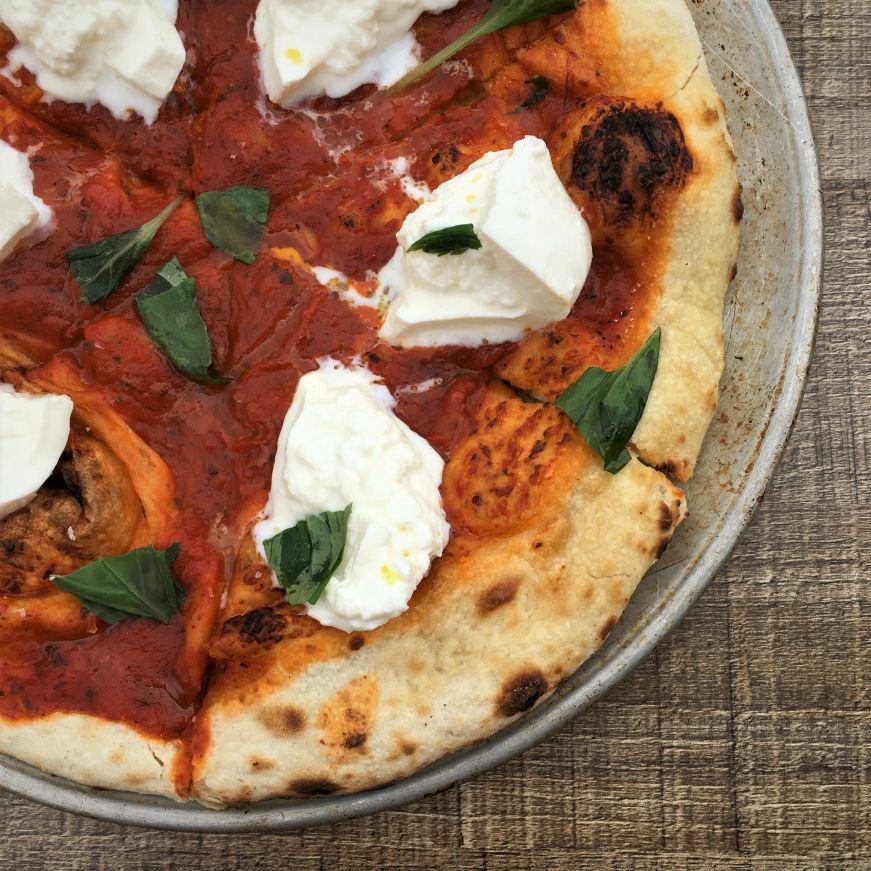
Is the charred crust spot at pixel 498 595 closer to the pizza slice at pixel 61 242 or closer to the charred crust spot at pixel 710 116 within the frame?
the pizza slice at pixel 61 242

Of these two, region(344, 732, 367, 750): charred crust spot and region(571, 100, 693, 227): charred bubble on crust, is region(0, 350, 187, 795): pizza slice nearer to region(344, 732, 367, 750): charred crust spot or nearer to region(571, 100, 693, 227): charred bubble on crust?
region(344, 732, 367, 750): charred crust spot

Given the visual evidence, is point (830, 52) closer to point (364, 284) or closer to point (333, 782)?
point (364, 284)

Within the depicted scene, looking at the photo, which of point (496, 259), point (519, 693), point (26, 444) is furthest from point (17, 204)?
point (519, 693)

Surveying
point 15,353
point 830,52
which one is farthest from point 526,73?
point 15,353

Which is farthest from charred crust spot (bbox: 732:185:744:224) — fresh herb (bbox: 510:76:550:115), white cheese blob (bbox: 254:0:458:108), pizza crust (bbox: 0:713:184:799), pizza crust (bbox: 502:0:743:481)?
pizza crust (bbox: 0:713:184:799)

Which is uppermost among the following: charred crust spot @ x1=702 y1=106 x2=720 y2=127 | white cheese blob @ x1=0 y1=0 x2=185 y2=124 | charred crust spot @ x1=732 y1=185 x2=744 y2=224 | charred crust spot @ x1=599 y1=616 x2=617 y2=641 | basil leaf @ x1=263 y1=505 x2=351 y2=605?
white cheese blob @ x1=0 y1=0 x2=185 y2=124

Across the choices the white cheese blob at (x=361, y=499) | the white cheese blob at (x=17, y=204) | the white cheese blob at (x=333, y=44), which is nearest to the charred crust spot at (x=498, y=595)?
the white cheese blob at (x=361, y=499)
